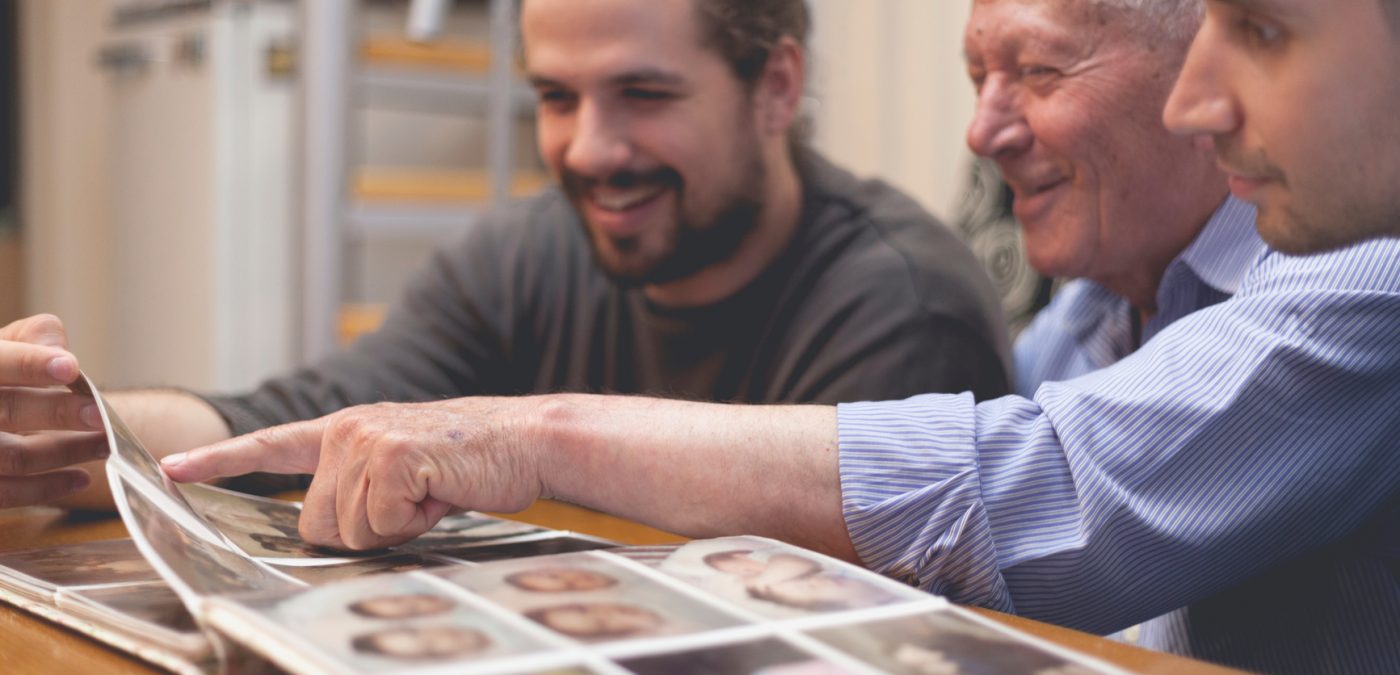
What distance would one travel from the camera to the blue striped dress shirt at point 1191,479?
0.76 meters

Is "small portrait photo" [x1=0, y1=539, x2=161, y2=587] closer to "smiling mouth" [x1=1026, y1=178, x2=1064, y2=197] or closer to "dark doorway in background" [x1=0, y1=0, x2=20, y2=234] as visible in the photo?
"smiling mouth" [x1=1026, y1=178, x2=1064, y2=197]

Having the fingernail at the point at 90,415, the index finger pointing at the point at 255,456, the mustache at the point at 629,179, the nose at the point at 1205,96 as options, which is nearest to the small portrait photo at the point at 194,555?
the index finger pointing at the point at 255,456

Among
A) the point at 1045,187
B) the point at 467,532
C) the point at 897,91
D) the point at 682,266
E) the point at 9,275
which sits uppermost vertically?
the point at 897,91

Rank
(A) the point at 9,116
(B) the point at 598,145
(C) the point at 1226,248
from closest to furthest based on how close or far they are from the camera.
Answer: (C) the point at 1226,248
(B) the point at 598,145
(A) the point at 9,116

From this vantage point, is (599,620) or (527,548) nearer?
(599,620)

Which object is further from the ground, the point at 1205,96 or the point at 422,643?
the point at 1205,96

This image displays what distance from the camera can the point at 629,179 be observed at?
1.45 m

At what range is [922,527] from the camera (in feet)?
2.49

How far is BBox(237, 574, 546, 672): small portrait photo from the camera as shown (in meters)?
0.49

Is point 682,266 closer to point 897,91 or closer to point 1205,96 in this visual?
point 1205,96

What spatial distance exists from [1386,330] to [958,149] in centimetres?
174

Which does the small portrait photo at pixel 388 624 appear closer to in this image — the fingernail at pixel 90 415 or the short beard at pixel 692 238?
the fingernail at pixel 90 415

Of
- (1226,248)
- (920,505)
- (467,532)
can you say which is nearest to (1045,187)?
(1226,248)

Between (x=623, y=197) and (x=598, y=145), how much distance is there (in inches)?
2.7
